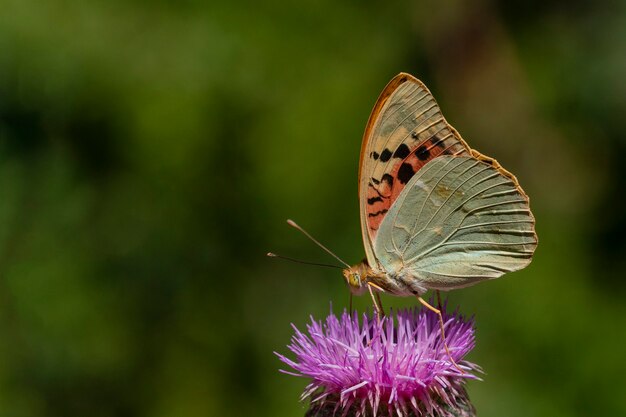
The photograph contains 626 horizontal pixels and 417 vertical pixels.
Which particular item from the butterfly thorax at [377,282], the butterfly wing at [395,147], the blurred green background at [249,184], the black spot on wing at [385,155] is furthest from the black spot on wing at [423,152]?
the blurred green background at [249,184]

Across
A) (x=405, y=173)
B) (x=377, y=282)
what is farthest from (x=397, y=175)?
(x=377, y=282)

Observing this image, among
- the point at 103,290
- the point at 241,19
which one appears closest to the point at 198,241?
A: the point at 103,290

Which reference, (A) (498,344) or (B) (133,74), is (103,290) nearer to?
(B) (133,74)

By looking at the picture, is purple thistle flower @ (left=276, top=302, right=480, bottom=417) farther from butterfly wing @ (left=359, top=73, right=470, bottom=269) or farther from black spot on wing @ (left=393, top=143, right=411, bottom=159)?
black spot on wing @ (left=393, top=143, right=411, bottom=159)

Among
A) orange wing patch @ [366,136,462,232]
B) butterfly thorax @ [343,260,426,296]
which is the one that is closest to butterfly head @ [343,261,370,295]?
butterfly thorax @ [343,260,426,296]

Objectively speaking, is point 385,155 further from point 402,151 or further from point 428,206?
point 428,206

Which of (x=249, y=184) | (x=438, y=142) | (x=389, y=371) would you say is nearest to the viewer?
(x=389, y=371)
